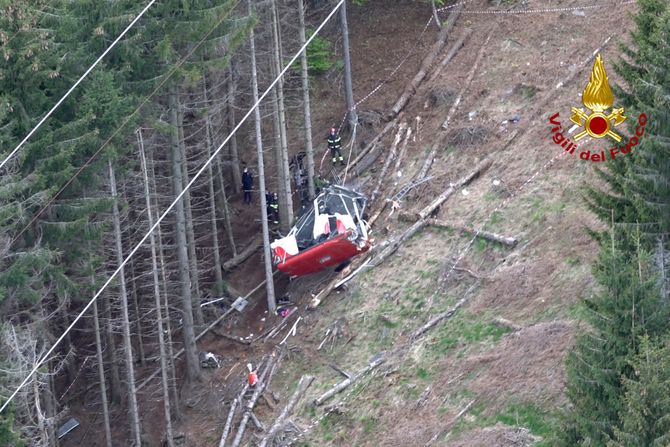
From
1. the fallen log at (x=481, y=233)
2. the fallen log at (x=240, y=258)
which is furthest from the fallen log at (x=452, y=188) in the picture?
the fallen log at (x=240, y=258)

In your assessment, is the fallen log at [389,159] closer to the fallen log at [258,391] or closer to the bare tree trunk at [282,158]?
the bare tree trunk at [282,158]

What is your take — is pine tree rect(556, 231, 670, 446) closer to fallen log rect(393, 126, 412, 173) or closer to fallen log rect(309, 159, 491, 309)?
fallen log rect(309, 159, 491, 309)

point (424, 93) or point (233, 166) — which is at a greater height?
point (424, 93)

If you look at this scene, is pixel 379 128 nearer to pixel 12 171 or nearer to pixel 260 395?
pixel 260 395

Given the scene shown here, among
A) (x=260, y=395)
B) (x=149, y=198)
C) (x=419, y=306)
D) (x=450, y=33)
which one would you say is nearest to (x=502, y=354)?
(x=419, y=306)

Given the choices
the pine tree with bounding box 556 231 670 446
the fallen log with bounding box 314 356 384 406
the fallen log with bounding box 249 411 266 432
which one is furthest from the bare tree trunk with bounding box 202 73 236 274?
the pine tree with bounding box 556 231 670 446
